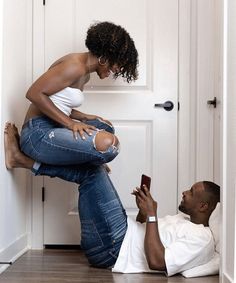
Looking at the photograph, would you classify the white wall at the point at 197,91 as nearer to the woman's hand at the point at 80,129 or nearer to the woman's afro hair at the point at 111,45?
the woman's afro hair at the point at 111,45

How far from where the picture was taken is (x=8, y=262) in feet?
8.61

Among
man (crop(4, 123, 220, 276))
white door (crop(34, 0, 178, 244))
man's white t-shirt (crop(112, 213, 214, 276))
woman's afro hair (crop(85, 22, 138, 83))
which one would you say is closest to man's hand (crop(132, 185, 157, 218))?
man (crop(4, 123, 220, 276))

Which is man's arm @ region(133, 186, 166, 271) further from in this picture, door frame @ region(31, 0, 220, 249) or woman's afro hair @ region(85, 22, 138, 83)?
woman's afro hair @ region(85, 22, 138, 83)

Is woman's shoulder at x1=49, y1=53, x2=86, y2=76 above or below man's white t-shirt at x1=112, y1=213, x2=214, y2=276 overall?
above

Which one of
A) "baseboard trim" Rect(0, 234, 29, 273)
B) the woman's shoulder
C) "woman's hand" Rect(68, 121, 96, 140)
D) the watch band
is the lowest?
"baseboard trim" Rect(0, 234, 29, 273)

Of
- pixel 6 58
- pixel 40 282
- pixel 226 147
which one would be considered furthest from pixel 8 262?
pixel 226 147

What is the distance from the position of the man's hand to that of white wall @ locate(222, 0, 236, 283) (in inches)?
18.9

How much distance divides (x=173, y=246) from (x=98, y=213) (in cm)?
42

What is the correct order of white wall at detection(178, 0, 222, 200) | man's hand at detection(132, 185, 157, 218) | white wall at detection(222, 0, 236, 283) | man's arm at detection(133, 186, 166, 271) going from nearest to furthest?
1. white wall at detection(222, 0, 236, 283)
2. man's arm at detection(133, 186, 166, 271)
3. man's hand at detection(132, 185, 157, 218)
4. white wall at detection(178, 0, 222, 200)

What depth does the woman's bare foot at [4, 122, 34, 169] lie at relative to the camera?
8.54 ft

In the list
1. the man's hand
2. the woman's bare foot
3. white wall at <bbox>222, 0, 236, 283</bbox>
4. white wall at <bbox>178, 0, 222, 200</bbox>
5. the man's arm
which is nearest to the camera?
white wall at <bbox>222, 0, 236, 283</bbox>

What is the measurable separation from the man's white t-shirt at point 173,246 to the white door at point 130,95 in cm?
55

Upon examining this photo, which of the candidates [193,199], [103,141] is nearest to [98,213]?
[103,141]

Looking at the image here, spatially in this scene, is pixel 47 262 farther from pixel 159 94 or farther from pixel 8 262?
pixel 159 94
